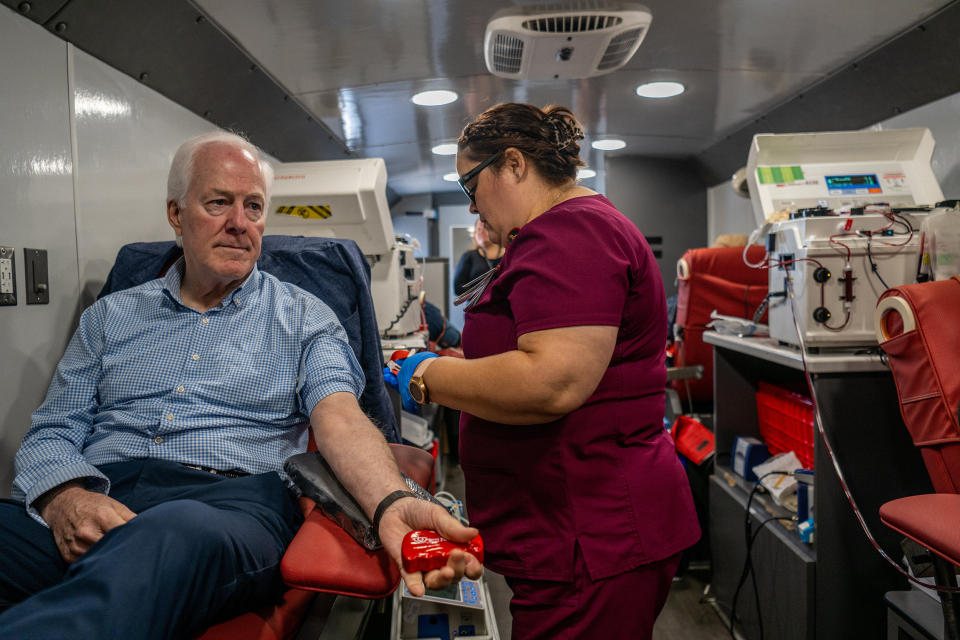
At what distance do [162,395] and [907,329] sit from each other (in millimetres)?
1709

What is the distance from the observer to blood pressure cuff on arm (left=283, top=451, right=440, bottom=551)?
1.05m

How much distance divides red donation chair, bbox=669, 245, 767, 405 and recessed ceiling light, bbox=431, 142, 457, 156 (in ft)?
7.16

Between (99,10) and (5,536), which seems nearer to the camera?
(5,536)

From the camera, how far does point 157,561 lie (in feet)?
2.97

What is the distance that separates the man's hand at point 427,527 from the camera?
0.87 m

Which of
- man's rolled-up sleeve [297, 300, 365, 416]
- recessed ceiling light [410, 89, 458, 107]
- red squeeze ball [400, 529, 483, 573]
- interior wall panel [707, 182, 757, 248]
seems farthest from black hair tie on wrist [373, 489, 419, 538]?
interior wall panel [707, 182, 757, 248]

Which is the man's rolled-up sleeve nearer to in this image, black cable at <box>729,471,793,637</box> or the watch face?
the watch face

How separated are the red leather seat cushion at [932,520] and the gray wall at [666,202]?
4.34 m

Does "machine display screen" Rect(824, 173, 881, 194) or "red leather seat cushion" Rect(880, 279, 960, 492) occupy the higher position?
"machine display screen" Rect(824, 173, 881, 194)

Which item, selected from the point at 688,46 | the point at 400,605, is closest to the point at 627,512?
the point at 400,605

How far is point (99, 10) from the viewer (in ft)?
6.08

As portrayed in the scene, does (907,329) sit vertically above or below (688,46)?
below

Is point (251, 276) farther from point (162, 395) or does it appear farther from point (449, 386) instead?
point (449, 386)

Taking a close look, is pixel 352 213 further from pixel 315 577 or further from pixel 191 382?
pixel 315 577
